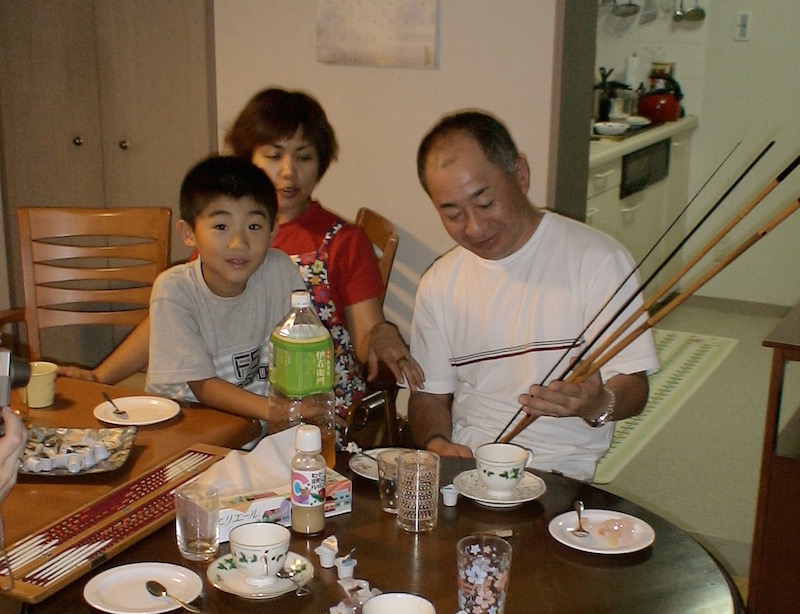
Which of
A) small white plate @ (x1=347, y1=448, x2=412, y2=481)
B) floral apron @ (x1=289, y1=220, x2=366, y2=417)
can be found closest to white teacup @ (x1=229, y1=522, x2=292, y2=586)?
small white plate @ (x1=347, y1=448, x2=412, y2=481)

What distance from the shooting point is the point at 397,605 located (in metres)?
1.22

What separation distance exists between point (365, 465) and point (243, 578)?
0.43m

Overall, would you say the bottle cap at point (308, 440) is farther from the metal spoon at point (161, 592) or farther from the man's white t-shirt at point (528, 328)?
the man's white t-shirt at point (528, 328)

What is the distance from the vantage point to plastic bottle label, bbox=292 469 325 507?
1.42 m

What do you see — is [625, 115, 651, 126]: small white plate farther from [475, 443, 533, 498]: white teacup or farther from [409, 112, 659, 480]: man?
[475, 443, 533, 498]: white teacup

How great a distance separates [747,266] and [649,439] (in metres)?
1.97

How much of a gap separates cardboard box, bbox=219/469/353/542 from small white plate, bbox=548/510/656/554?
324 mm

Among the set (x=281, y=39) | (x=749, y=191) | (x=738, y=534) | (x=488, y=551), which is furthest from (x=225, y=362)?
(x=749, y=191)

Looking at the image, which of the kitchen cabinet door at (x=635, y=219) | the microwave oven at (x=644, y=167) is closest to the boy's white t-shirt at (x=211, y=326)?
the kitchen cabinet door at (x=635, y=219)

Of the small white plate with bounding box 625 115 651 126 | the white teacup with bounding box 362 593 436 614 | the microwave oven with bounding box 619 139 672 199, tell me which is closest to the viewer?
the white teacup with bounding box 362 593 436 614

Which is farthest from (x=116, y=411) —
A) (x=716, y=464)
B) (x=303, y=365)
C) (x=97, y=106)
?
(x=716, y=464)

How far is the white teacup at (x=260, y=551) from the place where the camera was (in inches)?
50.8

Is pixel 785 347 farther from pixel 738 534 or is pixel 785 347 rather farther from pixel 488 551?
pixel 488 551

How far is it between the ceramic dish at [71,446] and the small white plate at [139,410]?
6 cm
